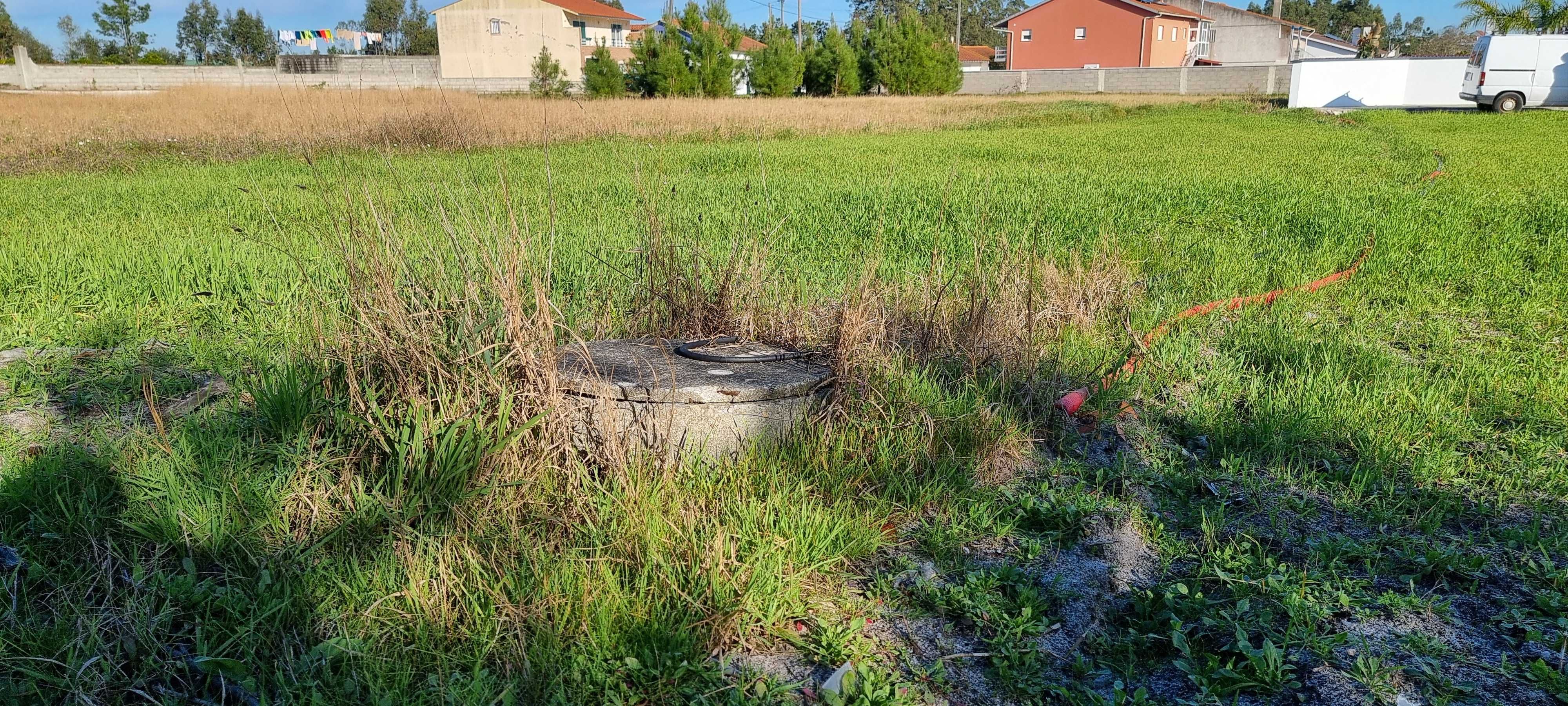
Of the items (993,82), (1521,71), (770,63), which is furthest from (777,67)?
(1521,71)

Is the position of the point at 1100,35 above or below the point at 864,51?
above

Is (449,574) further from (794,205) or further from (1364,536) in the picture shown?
(794,205)

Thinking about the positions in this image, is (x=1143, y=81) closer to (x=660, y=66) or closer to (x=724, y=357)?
(x=660, y=66)

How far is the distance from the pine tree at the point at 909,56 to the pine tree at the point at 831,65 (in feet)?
3.99

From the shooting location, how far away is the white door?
25.9 meters

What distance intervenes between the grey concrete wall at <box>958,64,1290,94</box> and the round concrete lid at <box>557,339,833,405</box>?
42255 mm

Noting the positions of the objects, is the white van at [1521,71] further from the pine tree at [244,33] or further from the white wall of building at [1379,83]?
the pine tree at [244,33]

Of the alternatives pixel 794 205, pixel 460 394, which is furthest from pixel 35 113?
pixel 460 394

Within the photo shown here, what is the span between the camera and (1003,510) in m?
3.02

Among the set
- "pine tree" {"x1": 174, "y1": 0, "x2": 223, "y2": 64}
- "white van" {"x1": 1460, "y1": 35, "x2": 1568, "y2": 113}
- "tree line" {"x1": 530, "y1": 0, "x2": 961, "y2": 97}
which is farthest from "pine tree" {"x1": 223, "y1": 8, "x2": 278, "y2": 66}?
"white van" {"x1": 1460, "y1": 35, "x2": 1568, "y2": 113}

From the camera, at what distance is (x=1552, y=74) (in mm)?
26125

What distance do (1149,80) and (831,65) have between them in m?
14.9

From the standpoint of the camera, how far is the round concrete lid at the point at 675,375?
3057 millimetres

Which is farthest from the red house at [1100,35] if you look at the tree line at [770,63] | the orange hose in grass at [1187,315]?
the orange hose in grass at [1187,315]
